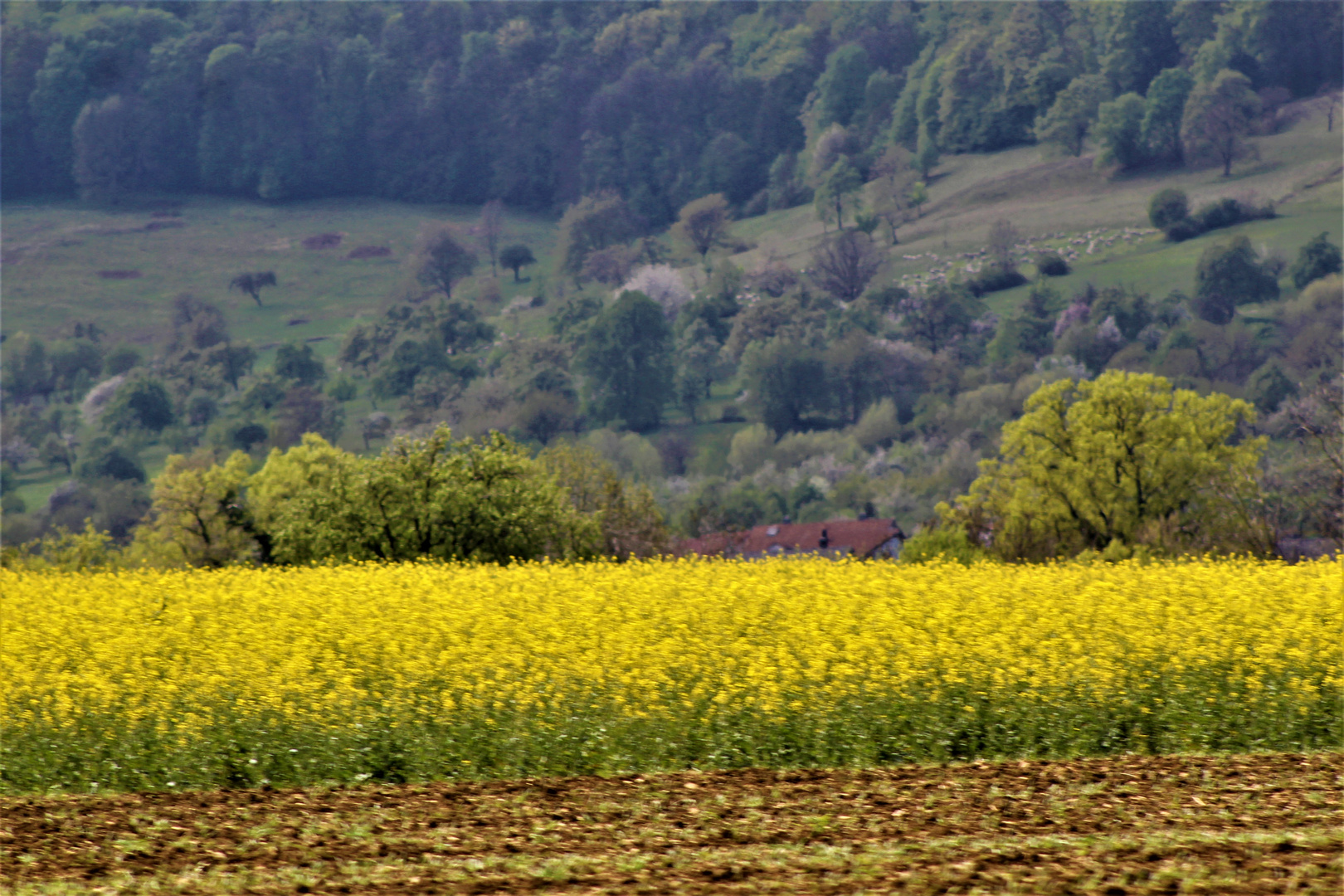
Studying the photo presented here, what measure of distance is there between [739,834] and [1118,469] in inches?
1982

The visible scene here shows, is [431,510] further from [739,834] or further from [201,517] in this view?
[201,517]

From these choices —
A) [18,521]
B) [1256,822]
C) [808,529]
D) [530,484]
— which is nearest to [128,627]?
[1256,822]

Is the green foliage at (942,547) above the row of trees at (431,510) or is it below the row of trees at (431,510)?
below

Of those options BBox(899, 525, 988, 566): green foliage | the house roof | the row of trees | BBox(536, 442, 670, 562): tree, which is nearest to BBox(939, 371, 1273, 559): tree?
BBox(899, 525, 988, 566): green foliage

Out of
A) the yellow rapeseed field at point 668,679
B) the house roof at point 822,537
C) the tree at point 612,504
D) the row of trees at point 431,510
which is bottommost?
the house roof at point 822,537

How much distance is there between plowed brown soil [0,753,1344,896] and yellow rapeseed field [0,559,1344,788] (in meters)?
0.52

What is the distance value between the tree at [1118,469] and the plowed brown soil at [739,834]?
44.3 metres

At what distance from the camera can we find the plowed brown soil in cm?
749

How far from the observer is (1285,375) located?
593 ft

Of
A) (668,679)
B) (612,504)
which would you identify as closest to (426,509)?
(668,679)

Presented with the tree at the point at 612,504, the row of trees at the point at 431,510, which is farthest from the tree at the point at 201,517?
the row of trees at the point at 431,510

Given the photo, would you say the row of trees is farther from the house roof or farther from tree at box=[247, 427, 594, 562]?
the house roof

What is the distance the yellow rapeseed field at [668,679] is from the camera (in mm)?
11148

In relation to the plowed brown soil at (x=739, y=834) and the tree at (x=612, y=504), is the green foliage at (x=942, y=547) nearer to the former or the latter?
the tree at (x=612, y=504)
